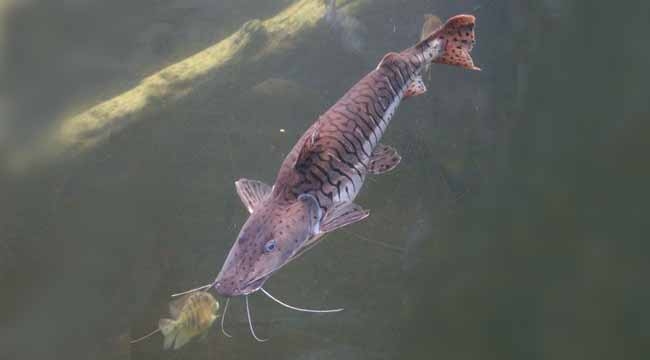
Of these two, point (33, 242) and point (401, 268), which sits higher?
point (33, 242)

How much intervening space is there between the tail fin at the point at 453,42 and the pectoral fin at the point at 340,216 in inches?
61.8

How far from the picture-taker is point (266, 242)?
251 centimetres

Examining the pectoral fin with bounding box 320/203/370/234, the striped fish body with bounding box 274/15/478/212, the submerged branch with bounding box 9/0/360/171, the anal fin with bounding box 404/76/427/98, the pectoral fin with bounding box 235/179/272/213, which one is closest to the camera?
the pectoral fin with bounding box 320/203/370/234

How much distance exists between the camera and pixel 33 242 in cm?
481

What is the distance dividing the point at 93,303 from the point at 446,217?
403cm

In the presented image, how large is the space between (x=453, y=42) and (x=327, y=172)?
158 centimetres

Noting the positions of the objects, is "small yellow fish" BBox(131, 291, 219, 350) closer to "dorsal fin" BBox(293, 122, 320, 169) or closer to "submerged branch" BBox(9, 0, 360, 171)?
"dorsal fin" BBox(293, 122, 320, 169)

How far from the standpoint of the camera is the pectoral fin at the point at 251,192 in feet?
9.50

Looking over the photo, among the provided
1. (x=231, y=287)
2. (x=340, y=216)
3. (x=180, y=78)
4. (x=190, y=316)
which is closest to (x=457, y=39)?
(x=340, y=216)

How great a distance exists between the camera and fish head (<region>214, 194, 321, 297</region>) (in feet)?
7.91

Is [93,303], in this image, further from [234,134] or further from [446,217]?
[446,217]

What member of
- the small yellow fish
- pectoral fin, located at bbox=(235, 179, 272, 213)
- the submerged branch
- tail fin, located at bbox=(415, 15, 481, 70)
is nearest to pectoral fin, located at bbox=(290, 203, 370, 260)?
pectoral fin, located at bbox=(235, 179, 272, 213)

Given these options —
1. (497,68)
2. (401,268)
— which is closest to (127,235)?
(401,268)

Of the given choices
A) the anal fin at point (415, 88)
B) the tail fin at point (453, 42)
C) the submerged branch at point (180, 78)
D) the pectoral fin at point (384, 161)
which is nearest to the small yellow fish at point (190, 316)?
the pectoral fin at point (384, 161)
